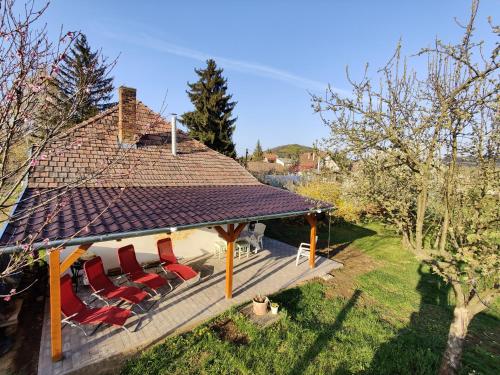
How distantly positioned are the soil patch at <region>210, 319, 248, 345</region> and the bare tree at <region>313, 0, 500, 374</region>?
411 cm

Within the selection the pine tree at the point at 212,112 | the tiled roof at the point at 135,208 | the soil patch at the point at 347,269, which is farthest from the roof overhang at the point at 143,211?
the pine tree at the point at 212,112

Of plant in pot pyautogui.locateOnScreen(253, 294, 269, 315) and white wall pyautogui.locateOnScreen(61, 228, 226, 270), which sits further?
white wall pyautogui.locateOnScreen(61, 228, 226, 270)

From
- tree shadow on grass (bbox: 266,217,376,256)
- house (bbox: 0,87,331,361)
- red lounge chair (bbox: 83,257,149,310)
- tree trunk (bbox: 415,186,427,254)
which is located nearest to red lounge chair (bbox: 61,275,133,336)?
house (bbox: 0,87,331,361)

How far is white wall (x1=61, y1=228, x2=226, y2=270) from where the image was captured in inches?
379

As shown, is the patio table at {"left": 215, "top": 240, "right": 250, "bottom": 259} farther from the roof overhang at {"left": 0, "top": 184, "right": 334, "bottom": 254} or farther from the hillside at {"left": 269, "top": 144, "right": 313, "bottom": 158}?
the hillside at {"left": 269, "top": 144, "right": 313, "bottom": 158}

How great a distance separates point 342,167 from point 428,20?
3600 millimetres

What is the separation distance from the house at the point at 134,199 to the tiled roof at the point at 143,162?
0.12 ft

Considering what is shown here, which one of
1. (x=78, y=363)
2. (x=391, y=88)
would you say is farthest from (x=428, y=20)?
(x=78, y=363)

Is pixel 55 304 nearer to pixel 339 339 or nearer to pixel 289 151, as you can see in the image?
pixel 339 339

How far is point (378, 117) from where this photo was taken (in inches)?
203

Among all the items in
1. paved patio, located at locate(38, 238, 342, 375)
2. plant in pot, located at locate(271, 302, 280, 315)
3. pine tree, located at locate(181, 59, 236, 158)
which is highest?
pine tree, located at locate(181, 59, 236, 158)

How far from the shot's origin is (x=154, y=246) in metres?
10.6

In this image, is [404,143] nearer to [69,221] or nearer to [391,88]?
[391,88]

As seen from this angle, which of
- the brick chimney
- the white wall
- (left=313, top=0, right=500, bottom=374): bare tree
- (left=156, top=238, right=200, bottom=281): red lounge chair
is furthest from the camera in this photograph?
the brick chimney
